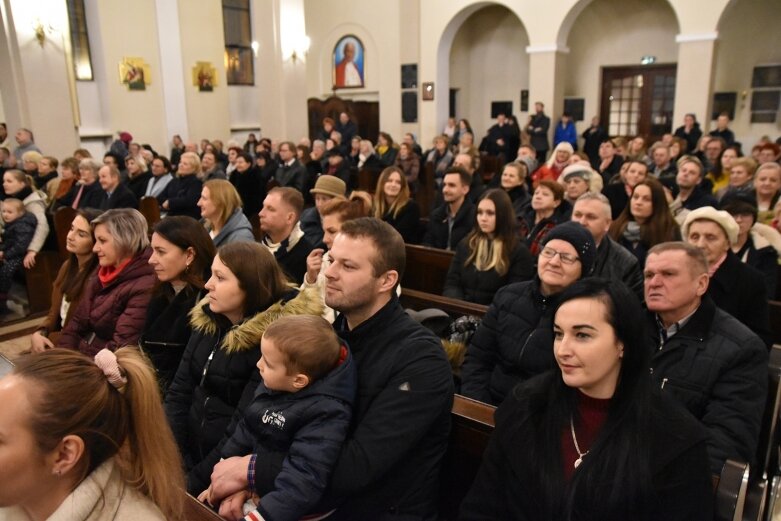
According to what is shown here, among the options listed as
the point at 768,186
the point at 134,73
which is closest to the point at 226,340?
the point at 768,186

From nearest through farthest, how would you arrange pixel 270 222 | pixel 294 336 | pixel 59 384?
pixel 59 384
pixel 294 336
pixel 270 222

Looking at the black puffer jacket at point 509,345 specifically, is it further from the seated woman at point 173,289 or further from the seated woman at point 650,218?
the seated woman at point 650,218

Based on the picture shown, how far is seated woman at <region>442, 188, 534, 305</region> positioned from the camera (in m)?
3.72

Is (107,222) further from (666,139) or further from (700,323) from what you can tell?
(666,139)

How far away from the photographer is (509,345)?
258 centimetres

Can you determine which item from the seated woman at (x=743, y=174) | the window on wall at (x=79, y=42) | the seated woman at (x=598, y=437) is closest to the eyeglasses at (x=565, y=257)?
the seated woman at (x=598, y=437)

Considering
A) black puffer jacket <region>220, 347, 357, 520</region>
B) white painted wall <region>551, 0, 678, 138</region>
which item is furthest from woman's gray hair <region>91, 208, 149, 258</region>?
white painted wall <region>551, 0, 678, 138</region>

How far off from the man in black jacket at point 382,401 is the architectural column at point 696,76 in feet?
37.5

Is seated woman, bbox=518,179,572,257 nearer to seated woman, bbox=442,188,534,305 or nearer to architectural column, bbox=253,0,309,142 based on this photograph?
seated woman, bbox=442,188,534,305

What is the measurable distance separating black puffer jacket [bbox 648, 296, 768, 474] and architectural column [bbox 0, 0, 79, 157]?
11120 mm

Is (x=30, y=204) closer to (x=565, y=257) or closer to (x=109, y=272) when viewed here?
(x=109, y=272)

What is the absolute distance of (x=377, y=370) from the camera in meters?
1.95

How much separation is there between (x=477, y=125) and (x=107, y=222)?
46.7 ft

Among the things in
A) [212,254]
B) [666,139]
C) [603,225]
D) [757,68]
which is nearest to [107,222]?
[212,254]
